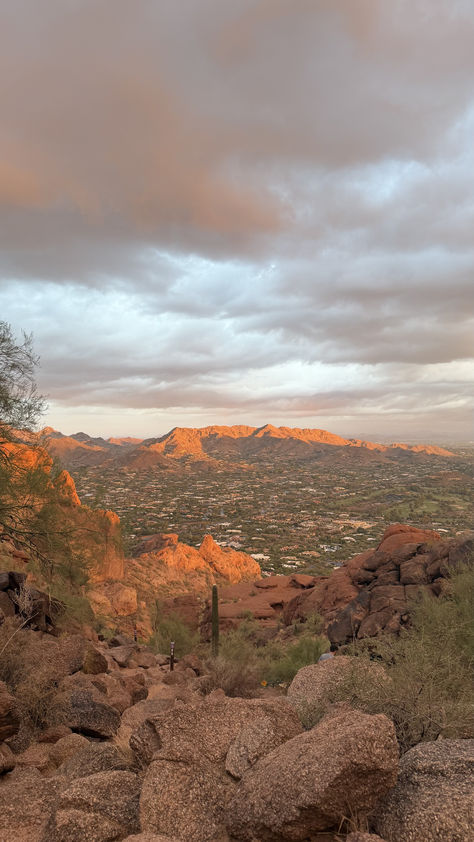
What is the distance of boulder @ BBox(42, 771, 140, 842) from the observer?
453cm

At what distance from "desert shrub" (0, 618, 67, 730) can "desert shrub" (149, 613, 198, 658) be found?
59.4ft

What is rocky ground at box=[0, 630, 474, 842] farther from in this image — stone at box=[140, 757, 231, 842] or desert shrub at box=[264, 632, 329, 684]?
desert shrub at box=[264, 632, 329, 684]

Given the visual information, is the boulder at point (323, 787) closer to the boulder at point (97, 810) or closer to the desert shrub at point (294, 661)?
the boulder at point (97, 810)

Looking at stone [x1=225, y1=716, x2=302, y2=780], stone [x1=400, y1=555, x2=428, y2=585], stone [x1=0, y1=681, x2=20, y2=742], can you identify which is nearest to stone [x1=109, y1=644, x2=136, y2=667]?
stone [x1=0, y1=681, x2=20, y2=742]

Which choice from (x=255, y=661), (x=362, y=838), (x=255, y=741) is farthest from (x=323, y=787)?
(x=255, y=661)

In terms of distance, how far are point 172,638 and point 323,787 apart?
29071 millimetres

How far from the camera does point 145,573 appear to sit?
159 feet

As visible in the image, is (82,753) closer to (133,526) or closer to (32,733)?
(32,733)

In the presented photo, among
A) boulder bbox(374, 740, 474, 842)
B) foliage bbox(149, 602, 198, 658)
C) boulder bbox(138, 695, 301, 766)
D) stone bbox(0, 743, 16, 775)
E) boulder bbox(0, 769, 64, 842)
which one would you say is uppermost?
boulder bbox(374, 740, 474, 842)

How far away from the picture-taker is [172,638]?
3019cm

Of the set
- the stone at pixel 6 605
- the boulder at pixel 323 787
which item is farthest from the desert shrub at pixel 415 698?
the stone at pixel 6 605

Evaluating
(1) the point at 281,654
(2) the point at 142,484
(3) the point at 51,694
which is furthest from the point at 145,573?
(2) the point at 142,484

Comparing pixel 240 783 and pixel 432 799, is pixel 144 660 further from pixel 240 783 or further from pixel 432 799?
pixel 432 799

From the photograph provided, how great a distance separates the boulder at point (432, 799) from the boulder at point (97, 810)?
106 inches
